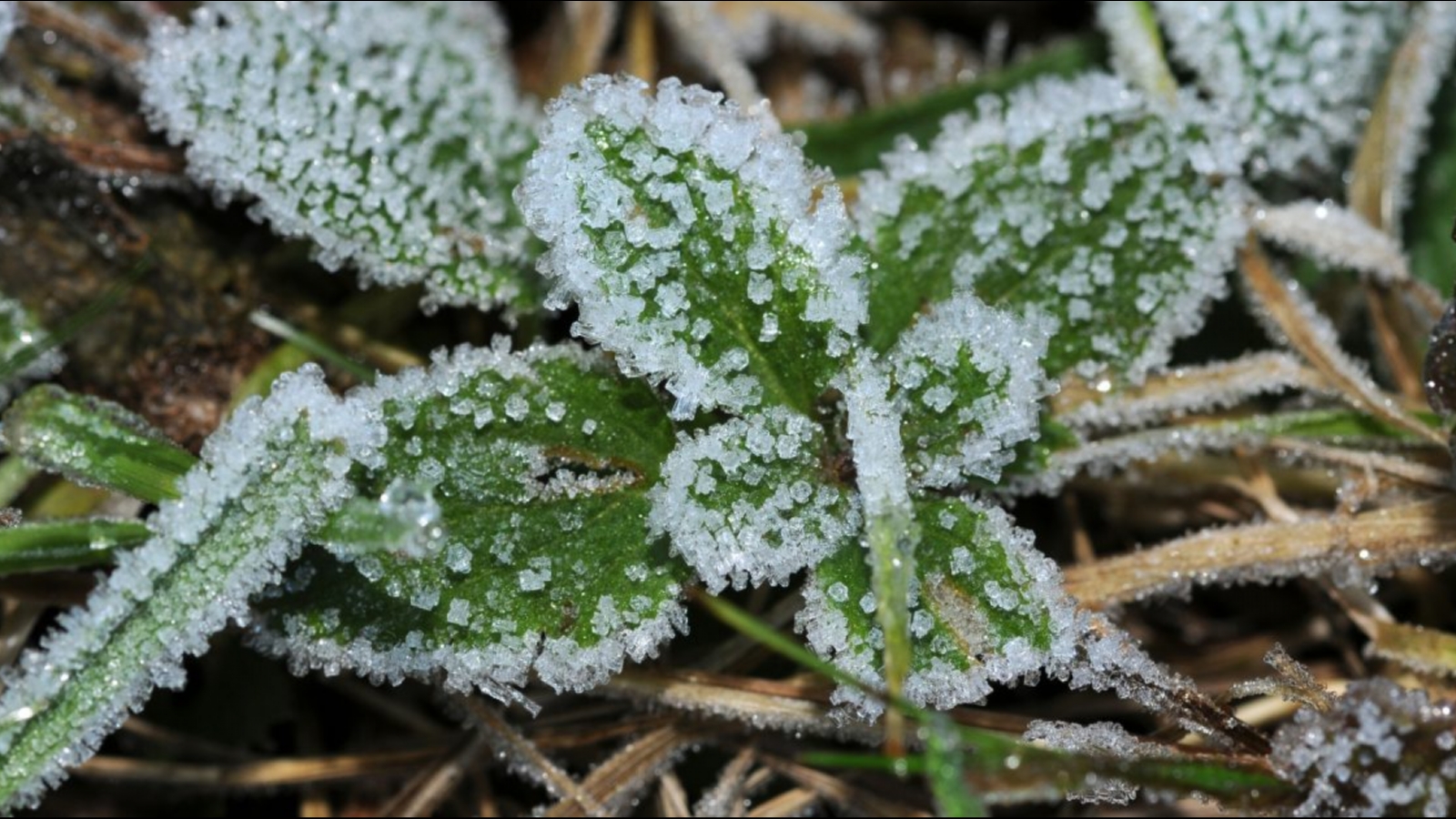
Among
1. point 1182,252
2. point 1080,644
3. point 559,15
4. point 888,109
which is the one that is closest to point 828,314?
point 1080,644

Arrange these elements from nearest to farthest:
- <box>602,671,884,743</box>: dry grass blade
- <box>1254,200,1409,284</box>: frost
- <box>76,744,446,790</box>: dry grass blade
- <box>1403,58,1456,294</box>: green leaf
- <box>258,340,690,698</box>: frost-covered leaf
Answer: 1. <box>258,340,690,698</box>: frost-covered leaf
2. <box>602,671,884,743</box>: dry grass blade
3. <box>76,744,446,790</box>: dry grass blade
4. <box>1254,200,1409,284</box>: frost
5. <box>1403,58,1456,294</box>: green leaf

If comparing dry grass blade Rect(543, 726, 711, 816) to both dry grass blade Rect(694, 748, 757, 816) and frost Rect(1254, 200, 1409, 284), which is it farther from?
frost Rect(1254, 200, 1409, 284)

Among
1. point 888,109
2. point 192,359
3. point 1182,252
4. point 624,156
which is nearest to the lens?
point 624,156

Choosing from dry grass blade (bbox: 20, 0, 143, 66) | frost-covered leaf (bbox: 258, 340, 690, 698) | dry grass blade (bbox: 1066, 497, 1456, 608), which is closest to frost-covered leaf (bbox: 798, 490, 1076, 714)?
frost-covered leaf (bbox: 258, 340, 690, 698)

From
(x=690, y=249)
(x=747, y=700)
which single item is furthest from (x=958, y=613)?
(x=690, y=249)

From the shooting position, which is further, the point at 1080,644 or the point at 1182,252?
the point at 1182,252

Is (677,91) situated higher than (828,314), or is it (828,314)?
(677,91)

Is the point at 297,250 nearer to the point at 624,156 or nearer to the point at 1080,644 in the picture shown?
the point at 624,156

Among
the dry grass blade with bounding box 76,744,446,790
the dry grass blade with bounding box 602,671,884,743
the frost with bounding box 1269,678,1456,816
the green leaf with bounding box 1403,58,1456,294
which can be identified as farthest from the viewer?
the green leaf with bounding box 1403,58,1456,294
